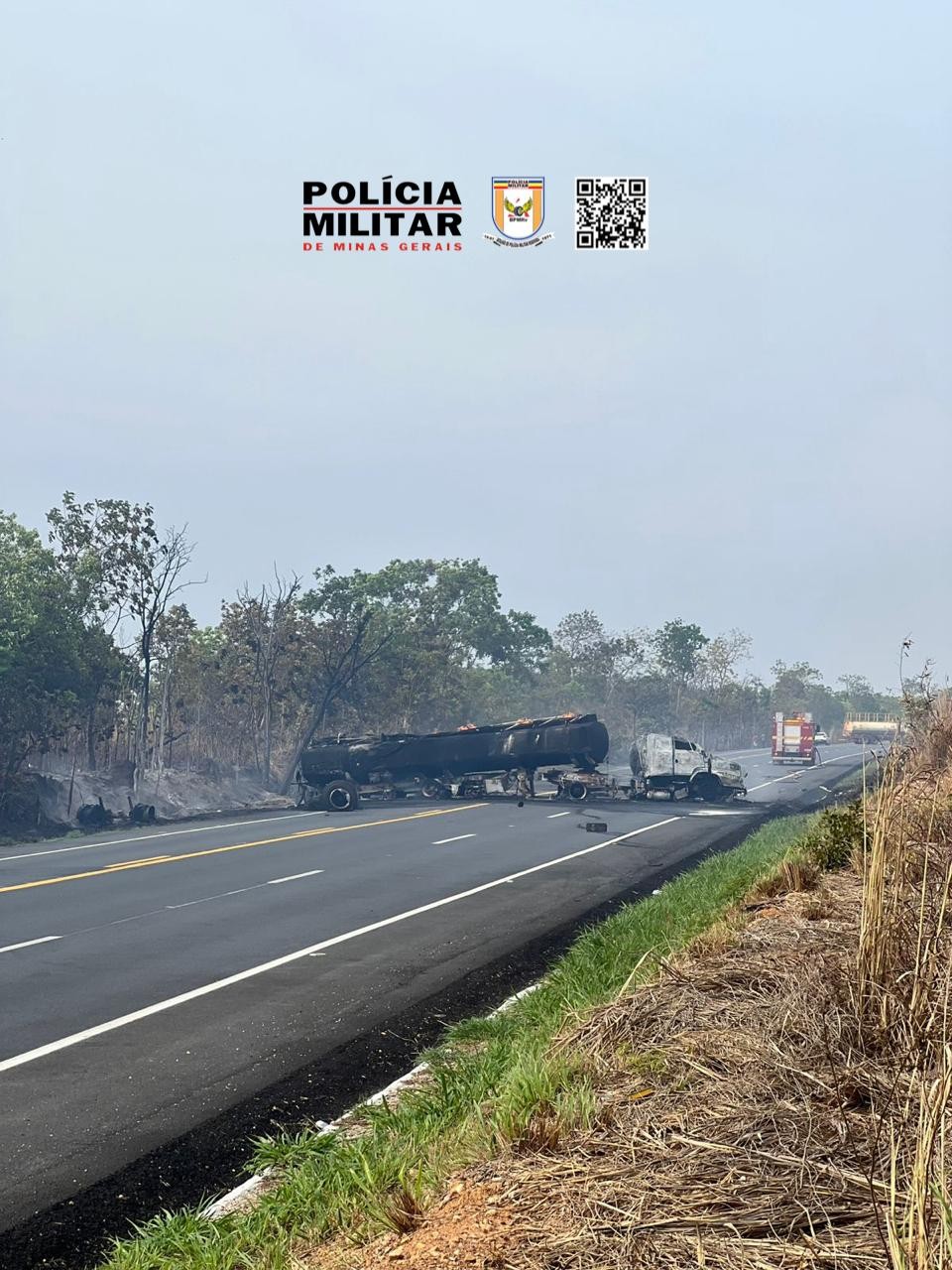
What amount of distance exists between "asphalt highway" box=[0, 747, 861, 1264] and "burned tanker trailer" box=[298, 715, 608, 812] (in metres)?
11.4

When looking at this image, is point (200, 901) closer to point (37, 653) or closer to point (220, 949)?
point (220, 949)

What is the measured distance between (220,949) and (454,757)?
27.9 m

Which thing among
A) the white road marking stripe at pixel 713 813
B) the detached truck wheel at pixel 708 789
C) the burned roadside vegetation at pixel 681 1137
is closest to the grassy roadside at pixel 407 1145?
the burned roadside vegetation at pixel 681 1137

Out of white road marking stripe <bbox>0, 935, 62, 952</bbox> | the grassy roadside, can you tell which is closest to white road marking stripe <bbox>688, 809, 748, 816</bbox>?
white road marking stripe <bbox>0, 935, 62, 952</bbox>

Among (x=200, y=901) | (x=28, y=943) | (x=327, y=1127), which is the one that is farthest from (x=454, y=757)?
(x=327, y=1127)

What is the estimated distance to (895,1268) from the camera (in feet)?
9.35

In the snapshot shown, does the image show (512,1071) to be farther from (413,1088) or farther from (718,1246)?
(718,1246)

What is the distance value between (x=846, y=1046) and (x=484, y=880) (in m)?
13.9

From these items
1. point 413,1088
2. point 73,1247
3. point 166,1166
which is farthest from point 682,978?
point 73,1247

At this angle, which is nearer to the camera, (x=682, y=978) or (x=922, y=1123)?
(x=922, y=1123)

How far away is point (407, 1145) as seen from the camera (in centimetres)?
596

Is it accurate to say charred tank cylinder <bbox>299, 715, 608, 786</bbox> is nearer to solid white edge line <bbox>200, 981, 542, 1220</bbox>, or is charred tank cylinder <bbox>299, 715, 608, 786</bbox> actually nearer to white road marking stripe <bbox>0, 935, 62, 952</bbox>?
white road marking stripe <bbox>0, 935, 62, 952</bbox>

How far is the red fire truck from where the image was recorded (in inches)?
2753

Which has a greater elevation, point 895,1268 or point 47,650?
point 47,650
